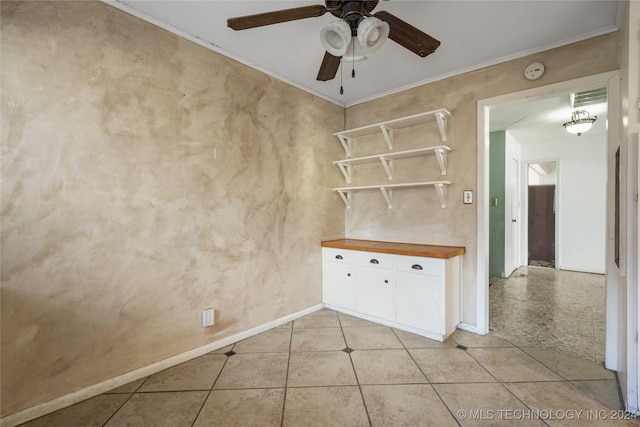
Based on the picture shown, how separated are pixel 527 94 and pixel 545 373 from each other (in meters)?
2.21

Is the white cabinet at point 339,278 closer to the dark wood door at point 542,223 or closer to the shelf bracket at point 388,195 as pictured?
the shelf bracket at point 388,195

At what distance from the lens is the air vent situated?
10.4 feet

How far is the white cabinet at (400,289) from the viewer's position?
96.5 inches

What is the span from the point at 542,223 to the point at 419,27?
6155 mm

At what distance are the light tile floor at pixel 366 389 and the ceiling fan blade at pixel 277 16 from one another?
2207 millimetres

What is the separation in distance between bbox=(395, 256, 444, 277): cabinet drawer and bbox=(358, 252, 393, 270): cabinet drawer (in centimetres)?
8

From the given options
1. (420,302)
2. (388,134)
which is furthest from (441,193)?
(420,302)

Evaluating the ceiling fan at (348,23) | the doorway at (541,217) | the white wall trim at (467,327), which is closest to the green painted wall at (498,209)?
the doorway at (541,217)

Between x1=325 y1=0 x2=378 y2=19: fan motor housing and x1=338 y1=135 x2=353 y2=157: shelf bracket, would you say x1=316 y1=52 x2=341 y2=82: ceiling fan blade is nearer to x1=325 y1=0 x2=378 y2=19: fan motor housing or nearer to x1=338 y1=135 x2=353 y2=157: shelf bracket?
x1=325 y1=0 x2=378 y2=19: fan motor housing

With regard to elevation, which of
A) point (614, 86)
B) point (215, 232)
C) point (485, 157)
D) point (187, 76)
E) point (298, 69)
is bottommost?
point (215, 232)

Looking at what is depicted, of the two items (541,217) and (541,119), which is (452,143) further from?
(541,217)

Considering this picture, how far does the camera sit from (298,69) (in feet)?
8.91

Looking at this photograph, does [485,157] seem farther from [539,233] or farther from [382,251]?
[539,233]

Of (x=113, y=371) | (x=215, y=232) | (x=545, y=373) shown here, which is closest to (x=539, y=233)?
(x=545, y=373)
